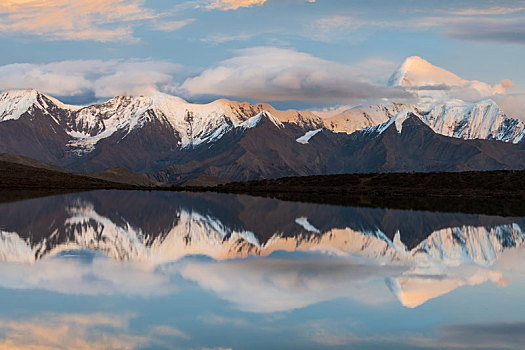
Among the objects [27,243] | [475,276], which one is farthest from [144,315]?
[27,243]

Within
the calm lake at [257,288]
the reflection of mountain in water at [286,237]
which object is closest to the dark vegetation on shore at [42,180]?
the reflection of mountain in water at [286,237]

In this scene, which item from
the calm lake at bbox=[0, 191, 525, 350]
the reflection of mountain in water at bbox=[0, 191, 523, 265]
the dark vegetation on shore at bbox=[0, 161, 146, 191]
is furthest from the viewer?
the dark vegetation on shore at bbox=[0, 161, 146, 191]

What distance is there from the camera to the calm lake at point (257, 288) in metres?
18.4

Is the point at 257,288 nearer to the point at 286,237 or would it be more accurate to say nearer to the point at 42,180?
the point at 286,237

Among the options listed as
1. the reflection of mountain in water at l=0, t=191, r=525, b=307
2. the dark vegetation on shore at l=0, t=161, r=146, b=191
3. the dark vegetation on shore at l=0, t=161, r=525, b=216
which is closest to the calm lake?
the reflection of mountain in water at l=0, t=191, r=525, b=307

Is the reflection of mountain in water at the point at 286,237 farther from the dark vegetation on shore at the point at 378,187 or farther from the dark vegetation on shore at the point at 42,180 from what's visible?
the dark vegetation on shore at the point at 42,180

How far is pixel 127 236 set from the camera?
41219 millimetres

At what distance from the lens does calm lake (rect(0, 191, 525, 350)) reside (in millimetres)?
18406

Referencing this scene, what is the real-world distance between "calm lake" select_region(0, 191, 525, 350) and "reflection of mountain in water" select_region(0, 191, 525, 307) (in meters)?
0.13

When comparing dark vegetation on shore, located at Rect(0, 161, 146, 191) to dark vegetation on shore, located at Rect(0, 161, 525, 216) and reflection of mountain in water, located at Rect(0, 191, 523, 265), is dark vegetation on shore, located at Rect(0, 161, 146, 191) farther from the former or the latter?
reflection of mountain in water, located at Rect(0, 191, 523, 265)

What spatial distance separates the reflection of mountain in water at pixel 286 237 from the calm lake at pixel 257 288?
0.13 metres

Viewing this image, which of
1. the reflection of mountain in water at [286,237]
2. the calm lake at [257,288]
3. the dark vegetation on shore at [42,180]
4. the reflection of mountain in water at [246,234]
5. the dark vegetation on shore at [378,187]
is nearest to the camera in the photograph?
the calm lake at [257,288]

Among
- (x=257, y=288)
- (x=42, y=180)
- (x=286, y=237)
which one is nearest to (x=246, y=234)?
(x=286, y=237)

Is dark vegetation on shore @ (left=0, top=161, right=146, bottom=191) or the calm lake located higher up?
dark vegetation on shore @ (left=0, top=161, right=146, bottom=191)
